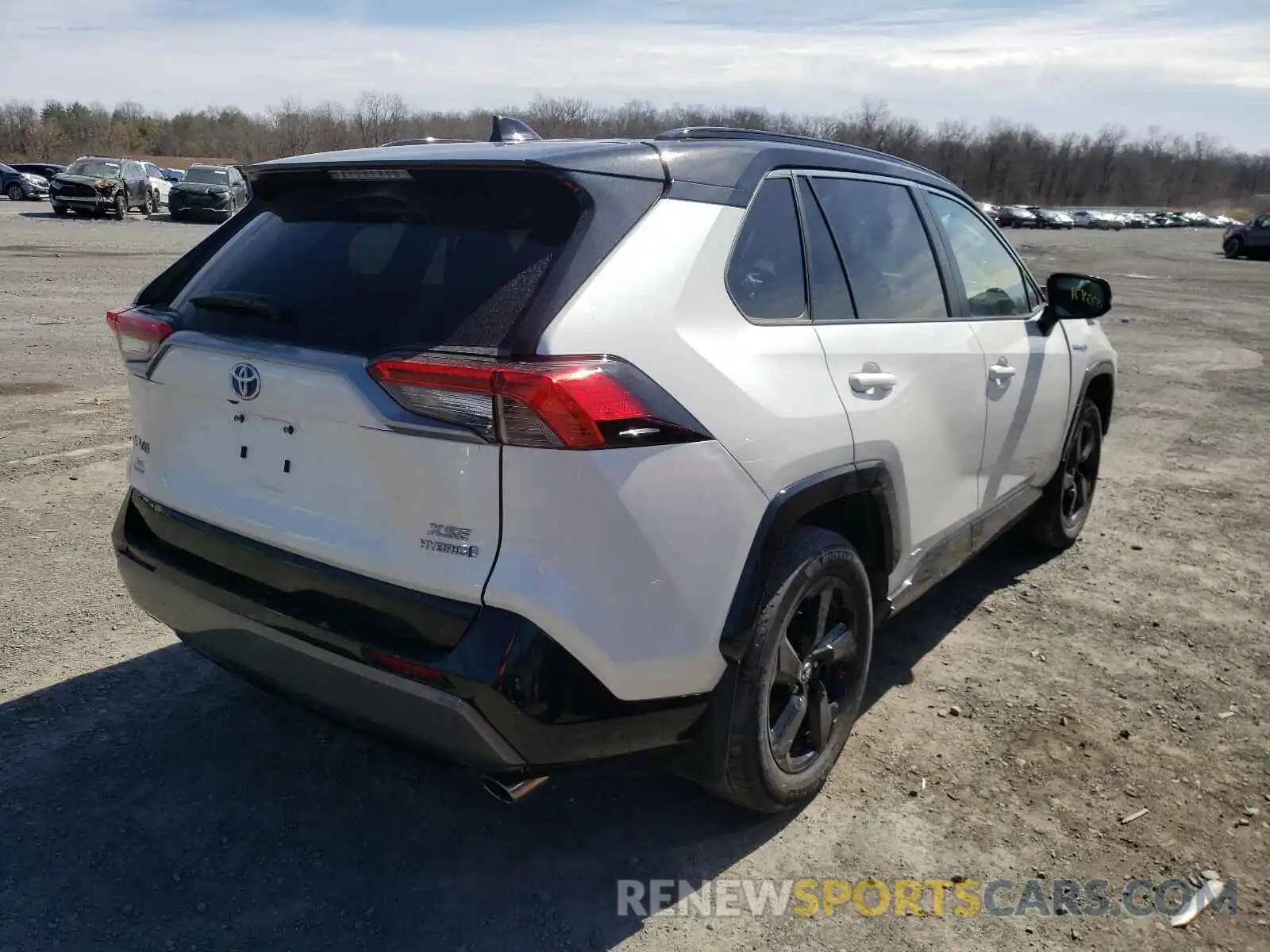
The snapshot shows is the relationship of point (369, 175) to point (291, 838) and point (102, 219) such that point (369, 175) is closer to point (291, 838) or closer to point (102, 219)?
point (291, 838)

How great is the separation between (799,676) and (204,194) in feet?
111

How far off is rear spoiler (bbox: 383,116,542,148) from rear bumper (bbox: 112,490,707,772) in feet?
4.36

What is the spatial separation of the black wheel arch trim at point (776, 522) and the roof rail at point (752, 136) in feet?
3.36

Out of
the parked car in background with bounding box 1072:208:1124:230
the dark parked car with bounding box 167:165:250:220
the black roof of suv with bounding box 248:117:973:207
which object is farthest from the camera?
the parked car in background with bounding box 1072:208:1124:230

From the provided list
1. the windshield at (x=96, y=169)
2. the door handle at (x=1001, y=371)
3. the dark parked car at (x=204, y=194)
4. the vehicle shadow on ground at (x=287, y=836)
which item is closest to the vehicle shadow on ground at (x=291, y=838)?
the vehicle shadow on ground at (x=287, y=836)

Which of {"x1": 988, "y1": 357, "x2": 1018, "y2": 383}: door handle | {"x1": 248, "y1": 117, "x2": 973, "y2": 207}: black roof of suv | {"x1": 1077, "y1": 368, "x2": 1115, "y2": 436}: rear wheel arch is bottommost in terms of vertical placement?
{"x1": 1077, "y1": 368, "x2": 1115, "y2": 436}: rear wheel arch

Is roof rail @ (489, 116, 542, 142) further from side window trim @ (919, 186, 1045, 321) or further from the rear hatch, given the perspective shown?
side window trim @ (919, 186, 1045, 321)

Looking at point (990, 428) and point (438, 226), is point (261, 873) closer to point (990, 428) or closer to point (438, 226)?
point (438, 226)

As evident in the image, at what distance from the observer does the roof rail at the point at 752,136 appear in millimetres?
2863

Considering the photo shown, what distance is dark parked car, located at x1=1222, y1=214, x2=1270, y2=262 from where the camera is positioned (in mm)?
37688

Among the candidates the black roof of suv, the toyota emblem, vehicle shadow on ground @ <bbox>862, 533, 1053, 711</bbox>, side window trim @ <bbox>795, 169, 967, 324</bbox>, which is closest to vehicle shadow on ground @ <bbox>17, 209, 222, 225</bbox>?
vehicle shadow on ground @ <bbox>862, 533, 1053, 711</bbox>

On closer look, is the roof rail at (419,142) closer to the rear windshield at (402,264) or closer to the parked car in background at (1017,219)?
the rear windshield at (402,264)

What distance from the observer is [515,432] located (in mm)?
2174

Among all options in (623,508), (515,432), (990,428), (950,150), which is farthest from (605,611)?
(950,150)
